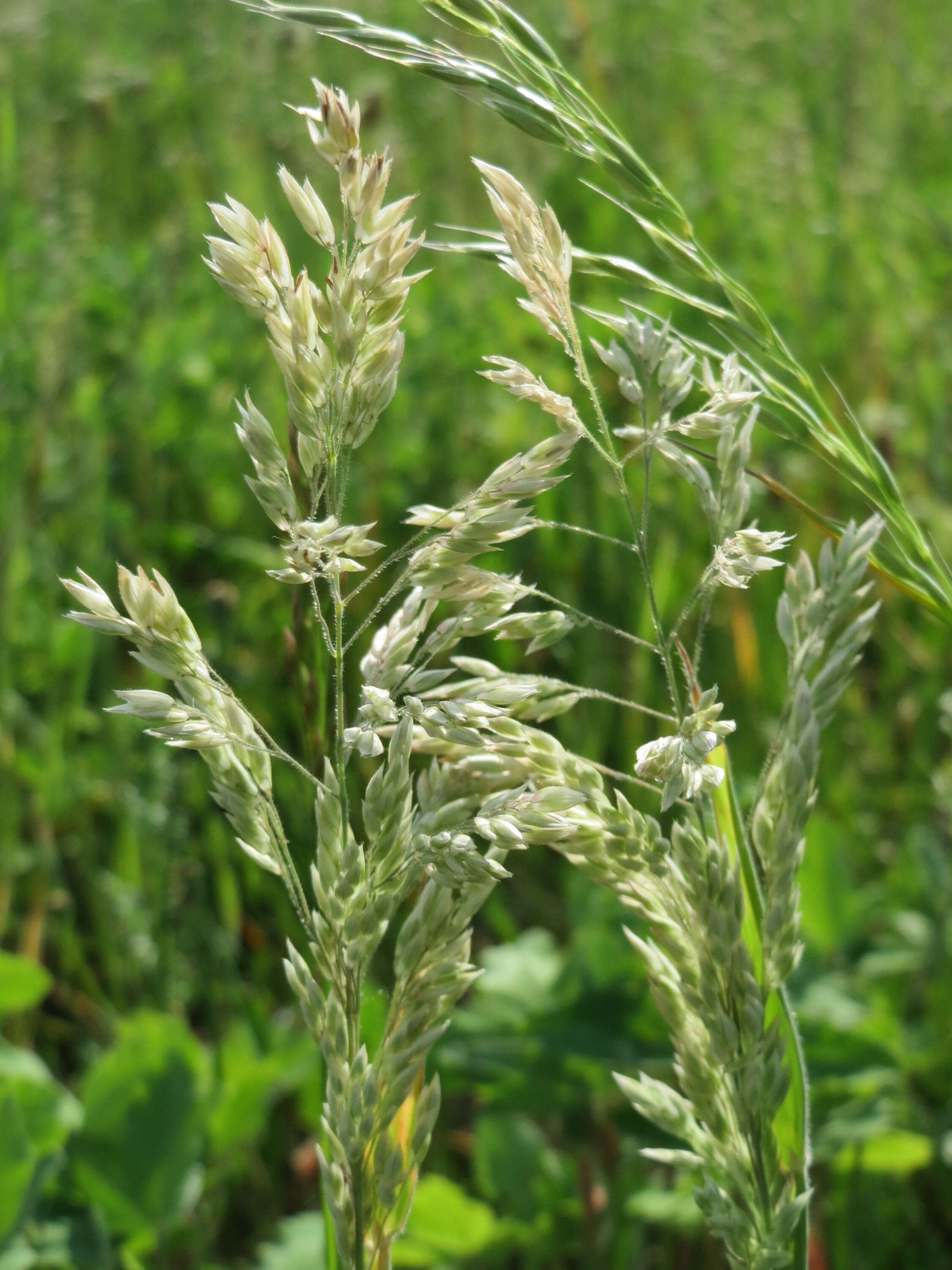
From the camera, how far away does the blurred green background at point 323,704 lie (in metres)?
1.31

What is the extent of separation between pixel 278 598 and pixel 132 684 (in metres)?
0.32

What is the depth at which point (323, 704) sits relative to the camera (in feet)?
2.33

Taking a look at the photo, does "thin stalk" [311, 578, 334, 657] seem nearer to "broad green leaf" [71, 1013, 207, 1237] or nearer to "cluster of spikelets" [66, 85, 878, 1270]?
"cluster of spikelets" [66, 85, 878, 1270]

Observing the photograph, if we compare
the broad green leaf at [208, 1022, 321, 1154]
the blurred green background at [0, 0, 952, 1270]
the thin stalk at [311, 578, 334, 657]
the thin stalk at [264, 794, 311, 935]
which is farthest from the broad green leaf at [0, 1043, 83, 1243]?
the thin stalk at [311, 578, 334, 657]

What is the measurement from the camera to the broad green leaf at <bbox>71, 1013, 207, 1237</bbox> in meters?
1.20

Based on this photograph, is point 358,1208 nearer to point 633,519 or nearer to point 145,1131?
point 633,519

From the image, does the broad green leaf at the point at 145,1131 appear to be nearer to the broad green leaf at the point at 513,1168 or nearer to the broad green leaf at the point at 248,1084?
the broad green leaf at the point at 248,1084

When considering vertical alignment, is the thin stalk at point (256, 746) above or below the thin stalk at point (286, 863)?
above

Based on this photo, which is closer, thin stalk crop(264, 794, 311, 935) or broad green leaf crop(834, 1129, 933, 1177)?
thin stalk crop(264, 794, 311, 935)

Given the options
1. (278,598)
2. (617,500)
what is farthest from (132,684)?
(617,500)

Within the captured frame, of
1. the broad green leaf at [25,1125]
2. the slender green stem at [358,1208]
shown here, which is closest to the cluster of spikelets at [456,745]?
the slender green stem at [358,1208]

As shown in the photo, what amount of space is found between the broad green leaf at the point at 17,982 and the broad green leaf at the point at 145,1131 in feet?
0.56

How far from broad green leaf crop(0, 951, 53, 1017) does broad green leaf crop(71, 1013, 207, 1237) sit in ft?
0.56

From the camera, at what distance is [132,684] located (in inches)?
88.7
